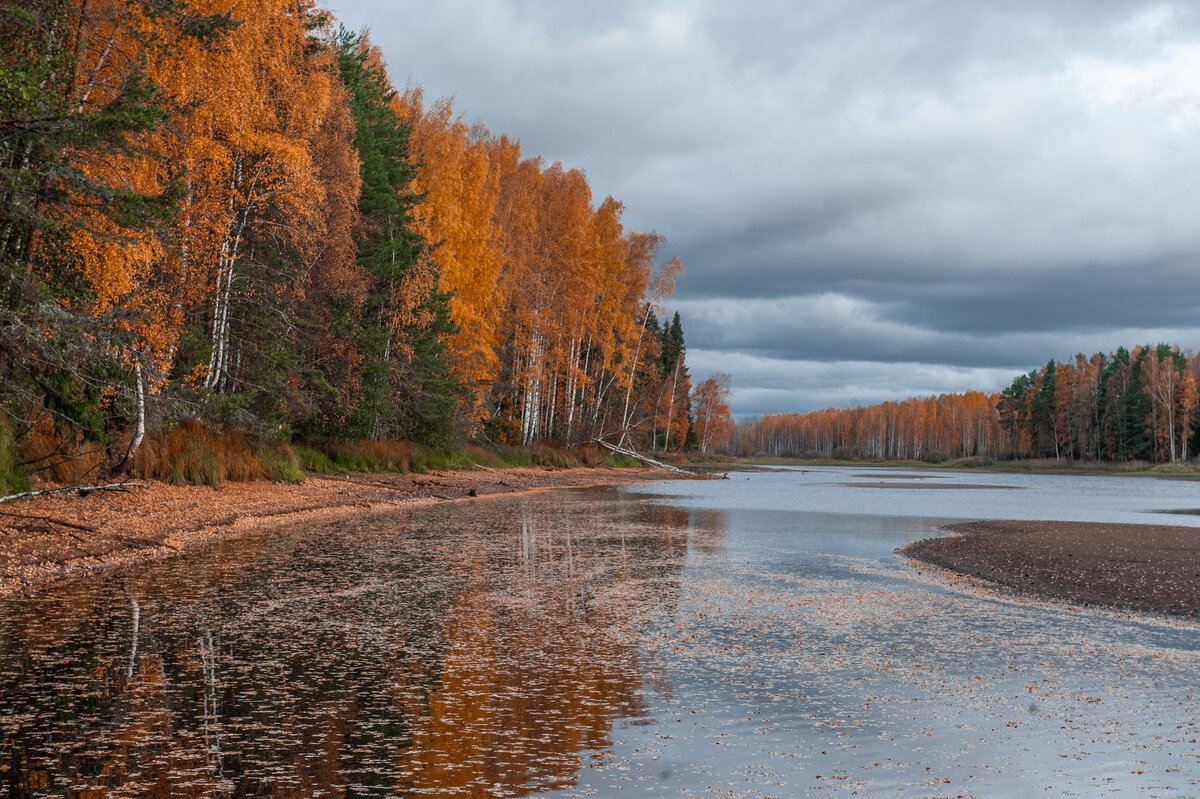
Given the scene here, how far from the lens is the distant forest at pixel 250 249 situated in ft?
44.6

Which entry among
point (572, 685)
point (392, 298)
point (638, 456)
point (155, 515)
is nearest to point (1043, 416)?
point (638, 456)

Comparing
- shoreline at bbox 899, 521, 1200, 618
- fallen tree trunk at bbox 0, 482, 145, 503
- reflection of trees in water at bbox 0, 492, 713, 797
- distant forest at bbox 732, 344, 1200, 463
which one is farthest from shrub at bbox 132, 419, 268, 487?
distant forest at bbox 732, 344, 1200, 463

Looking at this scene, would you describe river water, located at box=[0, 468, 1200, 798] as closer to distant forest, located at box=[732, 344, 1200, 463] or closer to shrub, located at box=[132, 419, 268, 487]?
shrub, located at box=[132, 419, 268, 487]

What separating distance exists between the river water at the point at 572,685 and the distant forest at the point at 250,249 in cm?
483

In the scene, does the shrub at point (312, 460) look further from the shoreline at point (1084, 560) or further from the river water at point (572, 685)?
the shoreline at point (1084, 560)

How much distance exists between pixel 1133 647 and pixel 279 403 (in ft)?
72.2

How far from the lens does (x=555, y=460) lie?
49031 millimetres

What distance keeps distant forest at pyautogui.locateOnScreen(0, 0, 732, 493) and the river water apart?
4.83 meters

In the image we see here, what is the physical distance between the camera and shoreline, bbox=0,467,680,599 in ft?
43.0

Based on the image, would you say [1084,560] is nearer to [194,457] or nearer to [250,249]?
[194,457]

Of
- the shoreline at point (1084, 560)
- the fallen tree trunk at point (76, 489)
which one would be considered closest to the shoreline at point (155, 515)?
the fallen tree trunk at point (76, 489)

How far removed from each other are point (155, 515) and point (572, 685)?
12.8 meters

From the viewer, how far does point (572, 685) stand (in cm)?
796

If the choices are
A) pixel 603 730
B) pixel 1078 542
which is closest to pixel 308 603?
pixel 603 730
